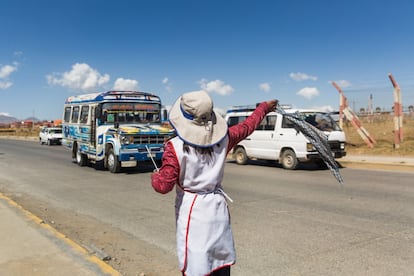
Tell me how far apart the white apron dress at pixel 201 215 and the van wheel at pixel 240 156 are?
13916 mm

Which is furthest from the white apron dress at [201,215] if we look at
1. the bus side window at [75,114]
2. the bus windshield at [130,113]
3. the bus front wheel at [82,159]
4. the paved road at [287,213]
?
the bus front wheel at [82,159]

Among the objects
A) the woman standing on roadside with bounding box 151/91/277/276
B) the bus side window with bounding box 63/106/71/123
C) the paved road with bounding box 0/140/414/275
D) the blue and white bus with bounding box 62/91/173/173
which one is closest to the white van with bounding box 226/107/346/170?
the paved road with bounding box 0/140/414/275

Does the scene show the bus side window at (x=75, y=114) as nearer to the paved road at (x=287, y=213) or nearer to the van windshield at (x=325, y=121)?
the paved road at (x=287, y=213)

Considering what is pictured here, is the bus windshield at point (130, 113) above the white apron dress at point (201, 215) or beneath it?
above

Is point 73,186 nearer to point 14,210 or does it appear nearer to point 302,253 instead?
point 14,210

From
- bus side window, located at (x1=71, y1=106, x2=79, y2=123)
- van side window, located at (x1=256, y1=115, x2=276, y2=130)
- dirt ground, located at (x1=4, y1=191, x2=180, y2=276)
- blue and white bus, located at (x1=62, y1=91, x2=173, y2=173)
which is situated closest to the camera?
dirt ground, located at (x1=4, y1=191, x2=180, y2=276)

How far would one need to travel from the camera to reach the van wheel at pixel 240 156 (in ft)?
54.9

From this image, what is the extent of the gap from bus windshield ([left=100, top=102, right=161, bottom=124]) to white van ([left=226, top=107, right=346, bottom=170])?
3.77 metres

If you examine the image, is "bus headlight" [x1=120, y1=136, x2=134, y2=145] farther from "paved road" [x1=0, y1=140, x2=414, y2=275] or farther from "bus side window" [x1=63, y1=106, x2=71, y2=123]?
"bus side window" [x1=63, y1=106, x2=71, y2=123]

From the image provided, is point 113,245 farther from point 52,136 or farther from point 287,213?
point 52,136

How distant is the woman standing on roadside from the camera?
272 cm

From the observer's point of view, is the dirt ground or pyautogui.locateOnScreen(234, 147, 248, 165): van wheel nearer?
the dirt ground

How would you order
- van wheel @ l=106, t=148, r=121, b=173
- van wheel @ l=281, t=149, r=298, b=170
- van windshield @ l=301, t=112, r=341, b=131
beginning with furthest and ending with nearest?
1. van windshield @ l=301, t=112, r=341, b=131
2. van wheel @ l=281, t=149, r=298, b=170
3. van wheel @ l=106, t=148, r=121, b=173

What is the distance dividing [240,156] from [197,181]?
14.2m
